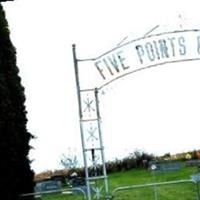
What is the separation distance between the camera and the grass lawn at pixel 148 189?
18688 mm

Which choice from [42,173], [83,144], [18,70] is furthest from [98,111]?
[42,173]

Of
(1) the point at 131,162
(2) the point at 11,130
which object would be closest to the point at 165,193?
(1) the point at 131,162

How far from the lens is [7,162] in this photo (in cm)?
1321

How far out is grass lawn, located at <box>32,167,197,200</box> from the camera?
18688mm

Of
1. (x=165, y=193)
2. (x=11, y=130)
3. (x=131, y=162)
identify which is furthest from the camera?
(x=131, y=162)

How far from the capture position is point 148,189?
21.8 m

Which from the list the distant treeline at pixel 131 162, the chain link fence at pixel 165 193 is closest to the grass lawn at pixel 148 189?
the chain link fence at pixel 165 193

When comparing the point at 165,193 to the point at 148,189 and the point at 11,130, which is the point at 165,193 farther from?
the point at 11,130

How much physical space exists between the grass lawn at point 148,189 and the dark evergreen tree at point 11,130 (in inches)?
128

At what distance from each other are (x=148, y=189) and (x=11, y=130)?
9063 millimetres

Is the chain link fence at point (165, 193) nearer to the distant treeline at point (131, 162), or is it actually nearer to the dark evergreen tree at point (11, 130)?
the distant treeline at point (131, 162)

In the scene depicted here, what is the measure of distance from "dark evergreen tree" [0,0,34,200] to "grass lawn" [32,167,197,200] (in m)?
3.24

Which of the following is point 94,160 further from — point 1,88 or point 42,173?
point 42,173

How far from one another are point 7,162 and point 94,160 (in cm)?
160
